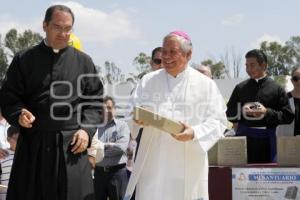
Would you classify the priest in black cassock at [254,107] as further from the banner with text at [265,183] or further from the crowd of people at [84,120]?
the crowd of people at [84,120]

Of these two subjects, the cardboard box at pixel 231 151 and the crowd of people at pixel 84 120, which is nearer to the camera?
the crowd of people at pixel 84 120

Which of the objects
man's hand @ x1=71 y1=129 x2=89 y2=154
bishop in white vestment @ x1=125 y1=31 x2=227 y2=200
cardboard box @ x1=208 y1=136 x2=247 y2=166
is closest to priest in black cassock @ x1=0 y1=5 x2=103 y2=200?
man's hand @ x1=71 y1=129 x2=89 y2=154

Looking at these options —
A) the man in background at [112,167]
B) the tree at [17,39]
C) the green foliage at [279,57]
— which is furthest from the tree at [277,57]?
the man in background at [112,167]

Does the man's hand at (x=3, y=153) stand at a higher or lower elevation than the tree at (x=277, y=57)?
lower

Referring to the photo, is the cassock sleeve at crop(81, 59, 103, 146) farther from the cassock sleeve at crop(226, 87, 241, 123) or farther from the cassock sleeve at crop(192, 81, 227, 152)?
the cassock sleeve at crop(226, 87, 241, 123)

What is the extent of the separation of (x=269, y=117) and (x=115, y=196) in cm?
231

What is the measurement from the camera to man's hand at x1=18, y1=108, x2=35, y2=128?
13.9 ft

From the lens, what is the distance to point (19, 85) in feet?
14.8

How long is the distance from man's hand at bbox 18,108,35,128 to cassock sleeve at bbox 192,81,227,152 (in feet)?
4.53

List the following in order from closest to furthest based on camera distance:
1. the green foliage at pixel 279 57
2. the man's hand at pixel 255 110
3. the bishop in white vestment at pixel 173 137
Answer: the bishop in white vestment at pixel 173 137 < the man's hand at pixel 255 110 < the green foliage at pixel 279 57

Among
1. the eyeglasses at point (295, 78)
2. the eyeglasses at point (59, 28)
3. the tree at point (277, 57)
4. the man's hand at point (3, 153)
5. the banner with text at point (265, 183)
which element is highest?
the tree at point (277, 57)

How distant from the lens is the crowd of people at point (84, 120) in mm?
4473

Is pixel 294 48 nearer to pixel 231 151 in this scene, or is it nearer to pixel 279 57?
pixel 279 57

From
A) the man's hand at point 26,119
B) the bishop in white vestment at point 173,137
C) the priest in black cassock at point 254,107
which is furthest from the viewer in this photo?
the priest in black cassock at point 254,107
